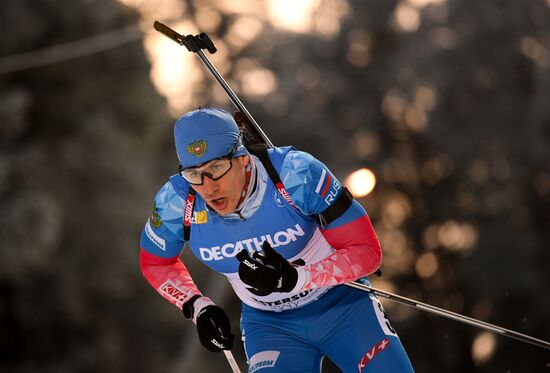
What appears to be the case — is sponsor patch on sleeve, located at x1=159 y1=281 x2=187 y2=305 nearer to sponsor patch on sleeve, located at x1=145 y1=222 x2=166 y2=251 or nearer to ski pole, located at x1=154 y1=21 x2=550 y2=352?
sponsor patch on sleeve, located at x1=145 y1=222 x2=166 y2=251

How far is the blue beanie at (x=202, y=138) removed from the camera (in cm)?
502

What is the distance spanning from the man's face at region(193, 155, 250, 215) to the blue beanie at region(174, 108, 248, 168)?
0.06 meters

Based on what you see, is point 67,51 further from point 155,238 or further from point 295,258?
point 295,258

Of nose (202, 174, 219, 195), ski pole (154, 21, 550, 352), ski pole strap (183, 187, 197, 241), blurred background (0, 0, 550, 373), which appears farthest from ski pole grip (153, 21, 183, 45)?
blurred background (0, 0, 550, 373)

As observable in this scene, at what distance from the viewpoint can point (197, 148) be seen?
16.5 ft

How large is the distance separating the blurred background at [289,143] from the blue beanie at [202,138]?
16.2 metres

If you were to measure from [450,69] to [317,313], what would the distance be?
24213 mm

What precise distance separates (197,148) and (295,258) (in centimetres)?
87

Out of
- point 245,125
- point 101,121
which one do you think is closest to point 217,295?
point 101,121

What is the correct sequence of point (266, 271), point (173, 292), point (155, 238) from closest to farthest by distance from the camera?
point (266, 271) → point (155, 238) → point (173, 292)

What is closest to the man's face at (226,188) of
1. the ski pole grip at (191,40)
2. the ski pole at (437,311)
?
the ski pole at (437,311)

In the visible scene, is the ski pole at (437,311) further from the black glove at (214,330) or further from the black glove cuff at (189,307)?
the black glove cuff at (189,307)

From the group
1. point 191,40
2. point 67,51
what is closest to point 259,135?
point 191,40

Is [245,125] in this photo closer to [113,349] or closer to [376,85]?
[113,349]
